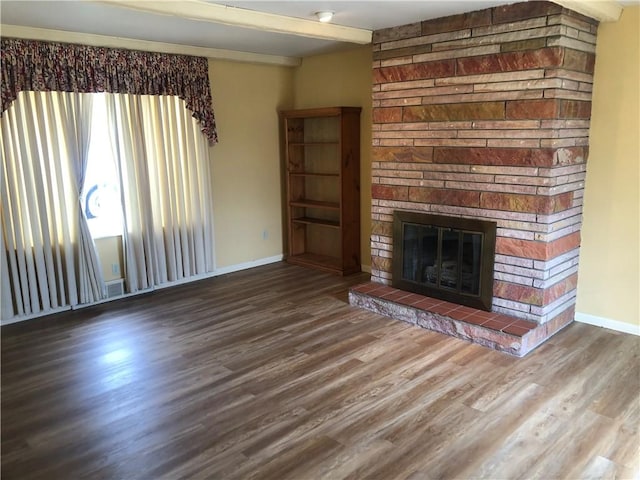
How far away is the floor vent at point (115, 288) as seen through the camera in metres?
4.76

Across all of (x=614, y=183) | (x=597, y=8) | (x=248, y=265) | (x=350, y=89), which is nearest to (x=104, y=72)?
(x=350, y=89)

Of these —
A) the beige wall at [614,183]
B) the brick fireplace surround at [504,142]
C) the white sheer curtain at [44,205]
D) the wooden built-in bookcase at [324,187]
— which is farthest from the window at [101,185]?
the beige wall at [614,183]

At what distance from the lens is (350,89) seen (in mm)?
5312

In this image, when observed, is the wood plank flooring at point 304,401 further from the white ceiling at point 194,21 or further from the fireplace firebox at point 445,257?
the white ceiling at point 194,21

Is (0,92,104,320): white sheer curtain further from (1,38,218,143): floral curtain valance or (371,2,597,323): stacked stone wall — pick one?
(371,2,597,323): stacked stone wall

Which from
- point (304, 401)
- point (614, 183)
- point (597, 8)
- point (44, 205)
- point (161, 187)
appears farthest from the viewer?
point (161, 187)

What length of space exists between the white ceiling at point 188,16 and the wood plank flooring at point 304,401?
7.70 feet

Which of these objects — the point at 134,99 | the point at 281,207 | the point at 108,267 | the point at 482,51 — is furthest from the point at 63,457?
the point at 281,207

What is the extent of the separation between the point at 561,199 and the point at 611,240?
0.60 metres

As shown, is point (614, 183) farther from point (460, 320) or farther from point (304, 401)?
point (304, 401)

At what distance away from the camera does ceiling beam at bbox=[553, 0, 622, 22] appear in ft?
10.0

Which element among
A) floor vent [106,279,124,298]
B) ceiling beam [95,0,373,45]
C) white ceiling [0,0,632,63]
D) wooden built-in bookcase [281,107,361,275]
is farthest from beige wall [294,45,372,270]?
floor vent [106,279,124,298]

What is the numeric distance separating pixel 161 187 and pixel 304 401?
298 centimetres

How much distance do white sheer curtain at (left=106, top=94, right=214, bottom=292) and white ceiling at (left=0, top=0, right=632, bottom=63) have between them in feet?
2.35
